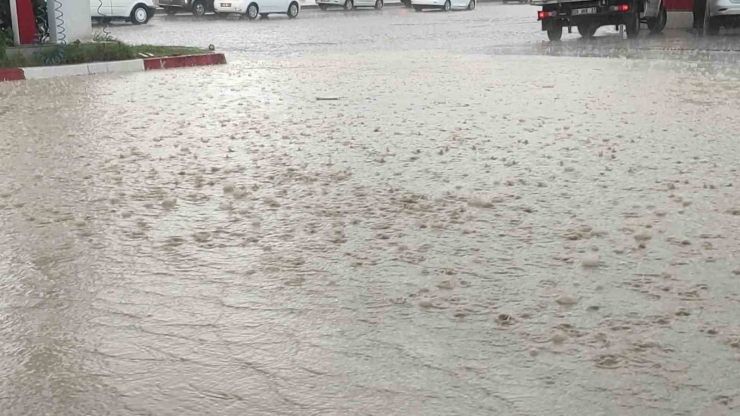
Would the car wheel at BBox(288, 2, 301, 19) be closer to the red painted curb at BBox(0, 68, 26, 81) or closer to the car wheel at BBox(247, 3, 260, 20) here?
the car wheel at BBox(247, 3, 260, 20)

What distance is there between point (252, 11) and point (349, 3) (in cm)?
828

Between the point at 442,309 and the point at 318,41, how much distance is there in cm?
1624

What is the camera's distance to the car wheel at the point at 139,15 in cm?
2653

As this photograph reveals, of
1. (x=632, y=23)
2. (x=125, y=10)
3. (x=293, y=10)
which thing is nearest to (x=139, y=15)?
(x=125, y=10)

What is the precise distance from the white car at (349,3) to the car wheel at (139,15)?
1091 centimetres

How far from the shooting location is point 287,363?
103 inches

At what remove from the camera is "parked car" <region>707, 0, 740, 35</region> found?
16.2 metres

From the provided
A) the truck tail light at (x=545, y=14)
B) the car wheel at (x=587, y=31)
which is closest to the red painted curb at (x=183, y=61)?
the truck tail light at (x=545, y=14)

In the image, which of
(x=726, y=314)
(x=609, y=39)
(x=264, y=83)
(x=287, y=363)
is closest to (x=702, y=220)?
(x=726, y=314)

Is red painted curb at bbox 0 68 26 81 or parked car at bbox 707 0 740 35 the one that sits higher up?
parked car at bbox 707 0 740 35

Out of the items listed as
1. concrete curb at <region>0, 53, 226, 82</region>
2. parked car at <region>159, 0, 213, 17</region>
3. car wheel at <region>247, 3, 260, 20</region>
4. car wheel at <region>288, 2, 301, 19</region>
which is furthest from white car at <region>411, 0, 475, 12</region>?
concrete curb at <region>0, 53, 226, 82</region>

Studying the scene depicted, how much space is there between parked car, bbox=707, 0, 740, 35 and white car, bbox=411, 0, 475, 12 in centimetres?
1938

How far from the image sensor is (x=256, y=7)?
97.4 feet

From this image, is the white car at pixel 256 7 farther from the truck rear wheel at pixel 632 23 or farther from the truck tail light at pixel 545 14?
the truck rear wheel at pixel 632 23
